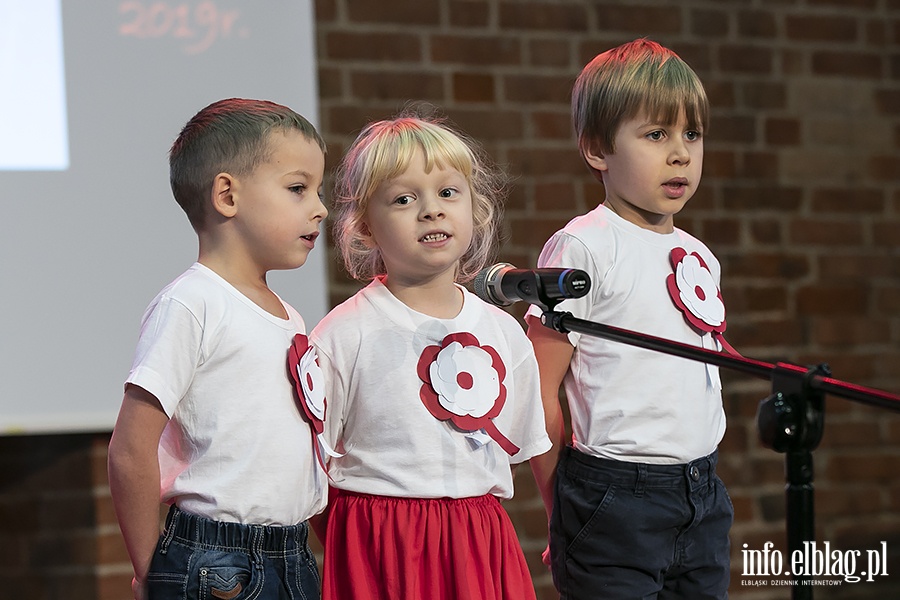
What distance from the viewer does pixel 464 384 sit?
164 centimetres

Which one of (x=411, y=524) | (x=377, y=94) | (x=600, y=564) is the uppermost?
(x=377, y=94)

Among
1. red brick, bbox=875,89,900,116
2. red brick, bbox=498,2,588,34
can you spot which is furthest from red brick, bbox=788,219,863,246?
red brick, bbox=498,2,588,34

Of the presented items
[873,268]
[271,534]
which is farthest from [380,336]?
[873,268]

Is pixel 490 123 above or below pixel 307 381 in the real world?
above

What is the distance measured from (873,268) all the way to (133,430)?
2.49 m

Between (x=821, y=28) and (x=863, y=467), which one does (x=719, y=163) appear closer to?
(x=821, y=28)

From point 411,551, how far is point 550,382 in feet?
1.19

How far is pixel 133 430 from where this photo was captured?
4.72ft

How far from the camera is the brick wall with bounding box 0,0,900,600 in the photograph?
299cm

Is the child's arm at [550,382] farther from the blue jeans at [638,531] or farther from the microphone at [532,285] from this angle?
the microphone at [532,285]

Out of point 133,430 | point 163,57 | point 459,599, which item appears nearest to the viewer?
point 133,430

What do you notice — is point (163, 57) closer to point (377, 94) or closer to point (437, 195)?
point (377, 94)

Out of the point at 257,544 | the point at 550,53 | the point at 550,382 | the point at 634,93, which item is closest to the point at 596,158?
the point at 634,93

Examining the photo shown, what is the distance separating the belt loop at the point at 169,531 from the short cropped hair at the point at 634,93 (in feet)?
2.76
